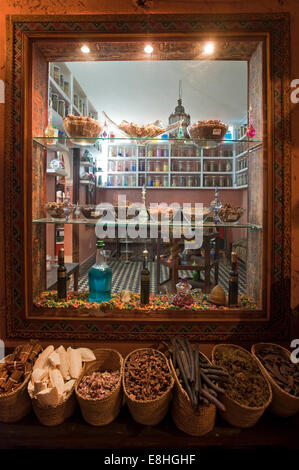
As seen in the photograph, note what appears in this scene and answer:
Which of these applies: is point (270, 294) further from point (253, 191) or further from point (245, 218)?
point (253, 191)

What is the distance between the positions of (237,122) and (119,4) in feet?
3.19

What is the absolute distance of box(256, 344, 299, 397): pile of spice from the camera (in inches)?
44.8

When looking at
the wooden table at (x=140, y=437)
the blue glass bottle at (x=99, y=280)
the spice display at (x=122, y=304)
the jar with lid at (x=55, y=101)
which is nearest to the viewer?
the wooden table at (x=140, y=437)

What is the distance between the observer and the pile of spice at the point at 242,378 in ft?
3.57

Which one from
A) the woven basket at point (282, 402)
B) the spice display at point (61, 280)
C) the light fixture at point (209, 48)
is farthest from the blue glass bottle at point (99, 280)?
the light fixture at point (209, 48)

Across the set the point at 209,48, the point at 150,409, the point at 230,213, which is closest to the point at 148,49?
the point at 209,48

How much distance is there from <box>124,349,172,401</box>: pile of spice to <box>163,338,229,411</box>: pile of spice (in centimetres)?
6

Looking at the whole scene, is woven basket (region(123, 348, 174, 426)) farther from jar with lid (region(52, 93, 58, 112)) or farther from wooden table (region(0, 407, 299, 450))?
jar with lid (region(52, 93, 58, 112))

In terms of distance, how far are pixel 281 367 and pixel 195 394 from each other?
472 millimetres

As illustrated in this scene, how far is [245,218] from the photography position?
5.13 ft

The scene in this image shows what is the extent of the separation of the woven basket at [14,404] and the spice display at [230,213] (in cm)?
124

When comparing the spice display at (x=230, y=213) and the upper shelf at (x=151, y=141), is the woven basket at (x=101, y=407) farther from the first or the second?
the upper shelf at (x=151, y=141)

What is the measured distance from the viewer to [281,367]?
1.24m
